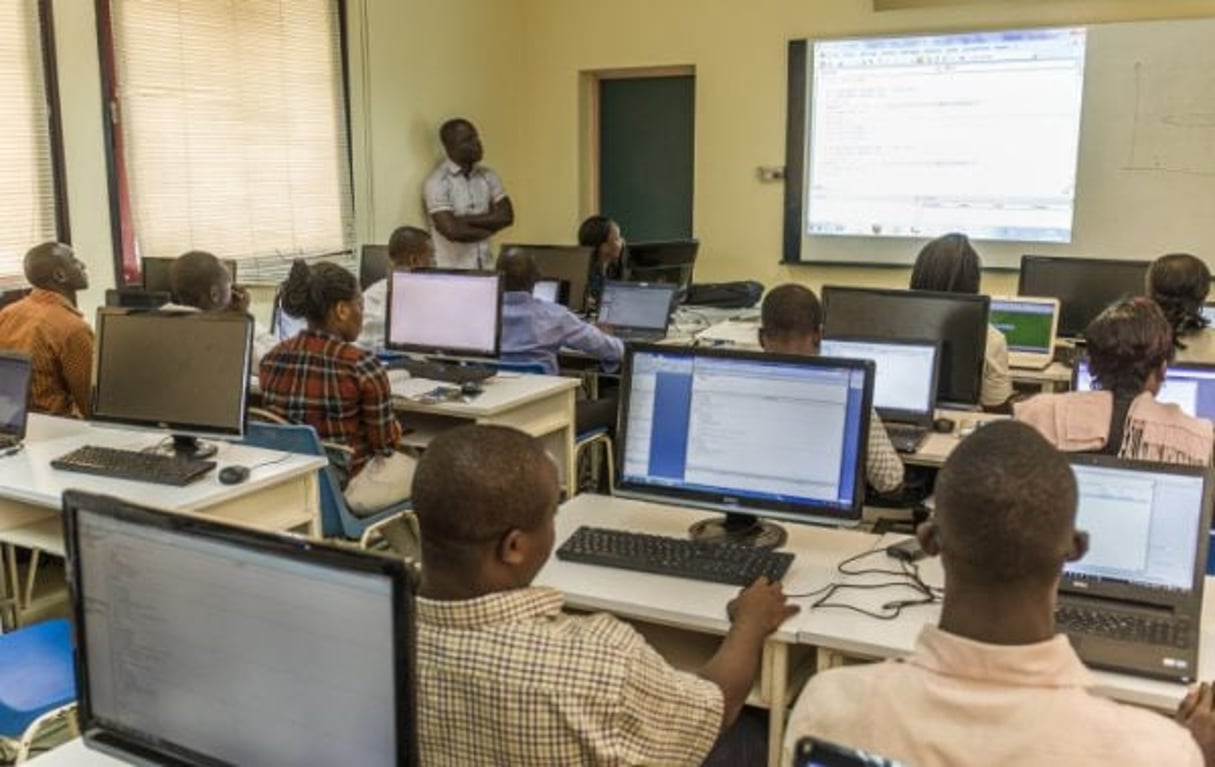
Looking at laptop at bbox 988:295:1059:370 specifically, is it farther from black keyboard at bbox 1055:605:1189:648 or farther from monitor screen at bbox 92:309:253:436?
monitor screen at bbox 92:309:253:436

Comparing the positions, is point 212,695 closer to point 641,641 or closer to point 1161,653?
point 641,641

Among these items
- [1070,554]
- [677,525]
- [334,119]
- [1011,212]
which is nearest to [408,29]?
[334,119]

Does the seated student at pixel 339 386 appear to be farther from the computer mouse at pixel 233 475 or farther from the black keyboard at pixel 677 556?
the black keyboard at pixel 677 556

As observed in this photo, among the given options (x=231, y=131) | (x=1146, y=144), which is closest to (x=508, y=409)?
(x=231, y=131)

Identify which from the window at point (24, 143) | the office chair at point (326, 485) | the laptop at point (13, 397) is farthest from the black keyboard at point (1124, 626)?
the window at point (24, 143)

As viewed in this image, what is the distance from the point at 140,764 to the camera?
1.36 meters

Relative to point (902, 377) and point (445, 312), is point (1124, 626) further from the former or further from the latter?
point (445, 312)

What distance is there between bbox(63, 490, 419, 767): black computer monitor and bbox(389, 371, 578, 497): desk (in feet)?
8.58

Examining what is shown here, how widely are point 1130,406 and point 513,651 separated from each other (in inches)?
69.4

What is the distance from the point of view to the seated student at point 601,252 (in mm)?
Answer: 6168

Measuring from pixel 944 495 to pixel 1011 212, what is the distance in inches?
228

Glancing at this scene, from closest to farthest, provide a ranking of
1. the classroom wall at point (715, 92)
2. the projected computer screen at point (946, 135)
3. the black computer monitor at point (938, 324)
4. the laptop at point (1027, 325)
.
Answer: the black computer monitor at point (938, 324), the laptop at point (1027, 325), the projected computer screen at point (946, 135), the classroom wall at point (715, 92)

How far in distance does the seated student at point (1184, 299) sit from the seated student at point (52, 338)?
12.2 ft

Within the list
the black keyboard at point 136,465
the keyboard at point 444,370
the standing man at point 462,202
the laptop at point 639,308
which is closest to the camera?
the black keyboard at point 136,465
